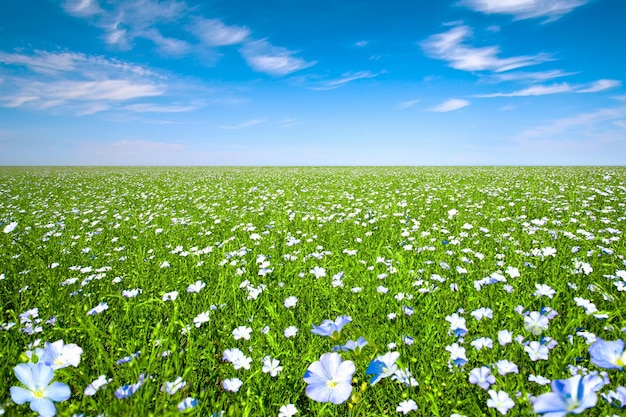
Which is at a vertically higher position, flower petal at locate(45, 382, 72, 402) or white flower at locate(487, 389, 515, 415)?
flower petal at locate(45, 382, 72, 402)

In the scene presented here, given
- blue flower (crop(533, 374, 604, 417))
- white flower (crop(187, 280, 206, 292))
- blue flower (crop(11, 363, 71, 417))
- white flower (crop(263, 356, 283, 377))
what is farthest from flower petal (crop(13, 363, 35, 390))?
white flower (crop(187, 280, 206, 292))

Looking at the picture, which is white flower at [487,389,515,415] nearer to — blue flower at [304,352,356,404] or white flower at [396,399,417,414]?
white flower at [396,399,417,414]

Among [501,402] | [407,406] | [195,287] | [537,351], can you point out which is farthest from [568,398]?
[195,287]

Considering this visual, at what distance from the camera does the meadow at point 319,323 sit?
139 centimetres

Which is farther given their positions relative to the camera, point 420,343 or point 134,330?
point 134,330

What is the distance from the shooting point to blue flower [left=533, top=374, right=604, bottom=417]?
29.4 inches

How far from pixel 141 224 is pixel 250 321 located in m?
4.87

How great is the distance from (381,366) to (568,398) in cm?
57

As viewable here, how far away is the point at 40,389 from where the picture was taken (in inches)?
43.3

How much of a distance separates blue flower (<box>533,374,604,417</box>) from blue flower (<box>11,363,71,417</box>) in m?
1.35

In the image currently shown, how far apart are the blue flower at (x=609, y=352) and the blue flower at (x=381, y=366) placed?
Result: 1.95 ft

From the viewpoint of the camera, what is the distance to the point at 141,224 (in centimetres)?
643

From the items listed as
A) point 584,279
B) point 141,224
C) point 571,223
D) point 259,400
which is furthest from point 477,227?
point 141,224

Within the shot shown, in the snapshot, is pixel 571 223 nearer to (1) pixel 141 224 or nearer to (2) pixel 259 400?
(2) pixel 259 400
